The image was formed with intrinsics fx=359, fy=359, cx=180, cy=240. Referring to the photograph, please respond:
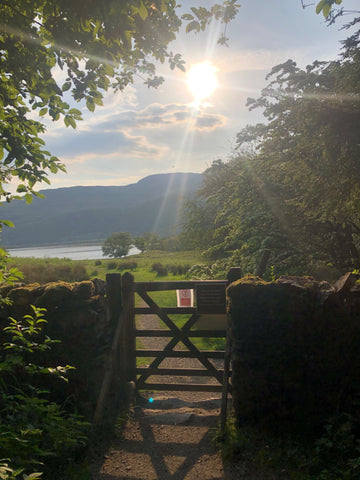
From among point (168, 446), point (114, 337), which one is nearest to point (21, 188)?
point (114, 337)

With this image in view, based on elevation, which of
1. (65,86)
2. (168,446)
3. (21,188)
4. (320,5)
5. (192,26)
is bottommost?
(168,446)

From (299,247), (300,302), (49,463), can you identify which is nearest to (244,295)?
(300,302)

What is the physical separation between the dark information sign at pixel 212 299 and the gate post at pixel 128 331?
48.9 inches

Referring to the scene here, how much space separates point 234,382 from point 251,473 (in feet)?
3.84

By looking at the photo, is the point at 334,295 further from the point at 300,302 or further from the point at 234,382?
the point at 234,382

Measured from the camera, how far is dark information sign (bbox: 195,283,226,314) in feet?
20.6

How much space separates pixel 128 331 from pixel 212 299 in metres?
1.65

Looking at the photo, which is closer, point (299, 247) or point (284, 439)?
point (284, 439)

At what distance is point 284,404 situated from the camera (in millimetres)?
4852

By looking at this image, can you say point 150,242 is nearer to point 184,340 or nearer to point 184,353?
point 184,353

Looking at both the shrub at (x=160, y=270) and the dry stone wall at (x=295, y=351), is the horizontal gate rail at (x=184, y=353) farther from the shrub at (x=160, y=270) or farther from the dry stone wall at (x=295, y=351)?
the shrub at (x=160, y=270)

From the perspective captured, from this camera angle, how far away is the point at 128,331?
258 inches

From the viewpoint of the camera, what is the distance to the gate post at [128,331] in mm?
6426

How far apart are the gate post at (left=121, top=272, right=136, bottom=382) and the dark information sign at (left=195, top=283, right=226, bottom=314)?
48.9 inches
